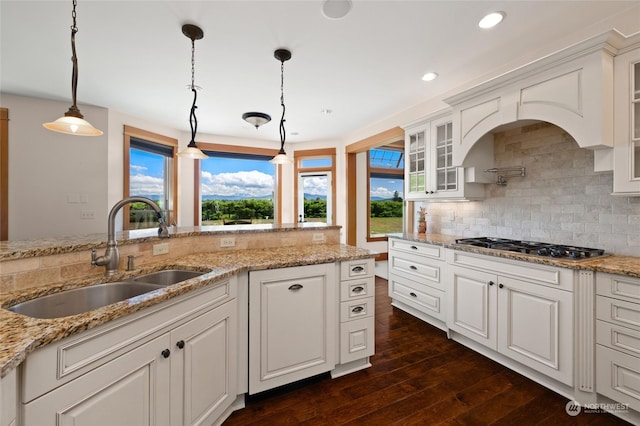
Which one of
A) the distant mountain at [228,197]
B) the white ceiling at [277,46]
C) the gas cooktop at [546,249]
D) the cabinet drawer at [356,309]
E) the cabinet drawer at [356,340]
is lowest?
the cabinet drawer at [356,340]

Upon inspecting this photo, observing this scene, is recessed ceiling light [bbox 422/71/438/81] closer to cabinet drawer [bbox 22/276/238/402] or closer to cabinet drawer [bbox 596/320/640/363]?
cabinet drawer [bbox 596/320/640/363]

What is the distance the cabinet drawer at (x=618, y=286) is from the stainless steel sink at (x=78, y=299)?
2647 millimetres

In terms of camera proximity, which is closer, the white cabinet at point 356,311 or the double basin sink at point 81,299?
the double basin sink at point 81,299

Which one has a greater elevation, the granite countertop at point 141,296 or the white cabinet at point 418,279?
the granite countertop at point 141,296

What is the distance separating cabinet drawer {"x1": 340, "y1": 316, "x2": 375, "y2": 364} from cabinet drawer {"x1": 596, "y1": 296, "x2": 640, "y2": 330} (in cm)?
143

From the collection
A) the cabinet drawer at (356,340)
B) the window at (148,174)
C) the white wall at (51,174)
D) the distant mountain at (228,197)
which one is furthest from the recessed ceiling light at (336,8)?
the distant mountain at (228,197)

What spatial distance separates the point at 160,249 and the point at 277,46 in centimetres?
186

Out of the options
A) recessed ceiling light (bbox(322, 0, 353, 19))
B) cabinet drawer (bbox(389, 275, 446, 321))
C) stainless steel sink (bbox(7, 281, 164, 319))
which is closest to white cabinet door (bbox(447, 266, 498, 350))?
cabinet drawer (bbox(389, 275, 446, 321))

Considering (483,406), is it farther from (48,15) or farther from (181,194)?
(181,194)

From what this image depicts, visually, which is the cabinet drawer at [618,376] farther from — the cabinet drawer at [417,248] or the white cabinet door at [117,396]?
the white cabinet door at [117,396]

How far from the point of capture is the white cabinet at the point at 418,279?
8.70 ft

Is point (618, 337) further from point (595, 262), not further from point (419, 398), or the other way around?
point (419, 398)

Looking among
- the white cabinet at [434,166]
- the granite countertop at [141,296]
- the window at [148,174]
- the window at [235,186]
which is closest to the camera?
the granite countertop at [141,296]

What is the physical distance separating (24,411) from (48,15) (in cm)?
249
